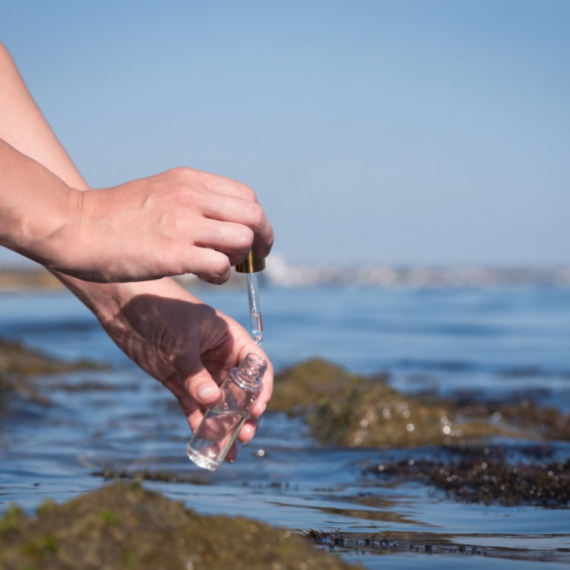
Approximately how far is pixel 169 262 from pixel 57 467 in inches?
134

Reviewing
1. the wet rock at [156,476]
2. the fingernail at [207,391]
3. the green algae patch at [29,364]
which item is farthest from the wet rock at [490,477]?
the green algae patch at [29,364]

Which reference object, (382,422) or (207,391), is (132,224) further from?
(382,422)

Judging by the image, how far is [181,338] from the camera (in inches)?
112

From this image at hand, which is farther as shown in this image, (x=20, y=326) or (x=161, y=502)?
(x=20, y=326)

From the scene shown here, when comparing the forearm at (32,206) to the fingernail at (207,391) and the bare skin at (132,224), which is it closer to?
the bare skin at (132,224)

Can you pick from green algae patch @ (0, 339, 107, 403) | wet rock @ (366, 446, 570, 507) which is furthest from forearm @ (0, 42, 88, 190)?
green algae patch @ (0, 339, 107, 403)

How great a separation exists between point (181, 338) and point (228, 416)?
14.1 inches

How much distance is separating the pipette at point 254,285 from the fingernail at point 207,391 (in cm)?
23

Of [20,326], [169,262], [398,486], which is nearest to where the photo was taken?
[169,262]

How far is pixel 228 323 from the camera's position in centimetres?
287

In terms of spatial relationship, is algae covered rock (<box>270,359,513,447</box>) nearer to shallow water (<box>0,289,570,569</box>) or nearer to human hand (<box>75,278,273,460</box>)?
shallow water (<box>0,289,570,569</box>)

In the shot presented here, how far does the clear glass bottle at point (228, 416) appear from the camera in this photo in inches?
102

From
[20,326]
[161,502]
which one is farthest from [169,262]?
[20,326]

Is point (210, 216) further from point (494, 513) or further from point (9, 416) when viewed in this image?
point (9, 416)
